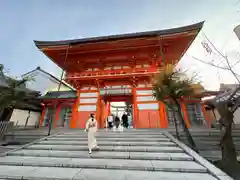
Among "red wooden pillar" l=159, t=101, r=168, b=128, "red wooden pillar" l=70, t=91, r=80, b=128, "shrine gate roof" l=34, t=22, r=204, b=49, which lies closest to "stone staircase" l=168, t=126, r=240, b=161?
"red wooden pillar" l=159, t=101, r=168, b=128

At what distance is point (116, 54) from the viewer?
11.1m

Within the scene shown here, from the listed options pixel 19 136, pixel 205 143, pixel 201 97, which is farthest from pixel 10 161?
pixel 201 97

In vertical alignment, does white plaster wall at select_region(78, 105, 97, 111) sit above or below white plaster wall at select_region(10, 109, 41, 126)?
above

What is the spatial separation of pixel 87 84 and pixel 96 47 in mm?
3401

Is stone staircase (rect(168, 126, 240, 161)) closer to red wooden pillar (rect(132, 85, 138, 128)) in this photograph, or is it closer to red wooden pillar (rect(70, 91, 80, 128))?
red wooden pillar (rect(132, 85, 138, 128))

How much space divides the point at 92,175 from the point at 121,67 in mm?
9664

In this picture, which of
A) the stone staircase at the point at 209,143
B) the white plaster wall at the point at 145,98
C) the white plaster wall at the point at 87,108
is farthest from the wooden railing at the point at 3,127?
the stone staircase at the point at 209,143

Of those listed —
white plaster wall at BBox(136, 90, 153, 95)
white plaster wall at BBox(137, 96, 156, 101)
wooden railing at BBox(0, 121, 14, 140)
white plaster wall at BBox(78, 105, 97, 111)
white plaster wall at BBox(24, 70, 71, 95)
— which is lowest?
wooden railing at BBox(0, 121, 14, 140)

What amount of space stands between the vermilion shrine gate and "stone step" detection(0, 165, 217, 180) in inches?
260

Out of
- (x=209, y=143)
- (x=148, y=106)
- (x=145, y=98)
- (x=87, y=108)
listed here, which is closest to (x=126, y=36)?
(x=145, y=98)

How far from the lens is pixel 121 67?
11.7 m

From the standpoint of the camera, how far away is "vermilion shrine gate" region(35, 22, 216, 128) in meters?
9.79

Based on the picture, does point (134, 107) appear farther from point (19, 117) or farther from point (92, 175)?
point (19, 117)

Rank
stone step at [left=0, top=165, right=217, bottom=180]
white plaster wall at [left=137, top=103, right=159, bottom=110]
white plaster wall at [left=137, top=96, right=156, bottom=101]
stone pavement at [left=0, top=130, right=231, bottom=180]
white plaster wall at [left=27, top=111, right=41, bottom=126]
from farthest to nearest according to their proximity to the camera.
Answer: white plaster wall at [left=27, top=111, right=41, bottom=126], white plaster wall at [left=137, top=96, right=156, bottom=101], white plaster wall at [left=137, top=103, right=159, bottom=110], stone pavement at [left=0, top=130, right=231, bottom=180], stone step at [left=0, top=165, right=217, bottom=180]
